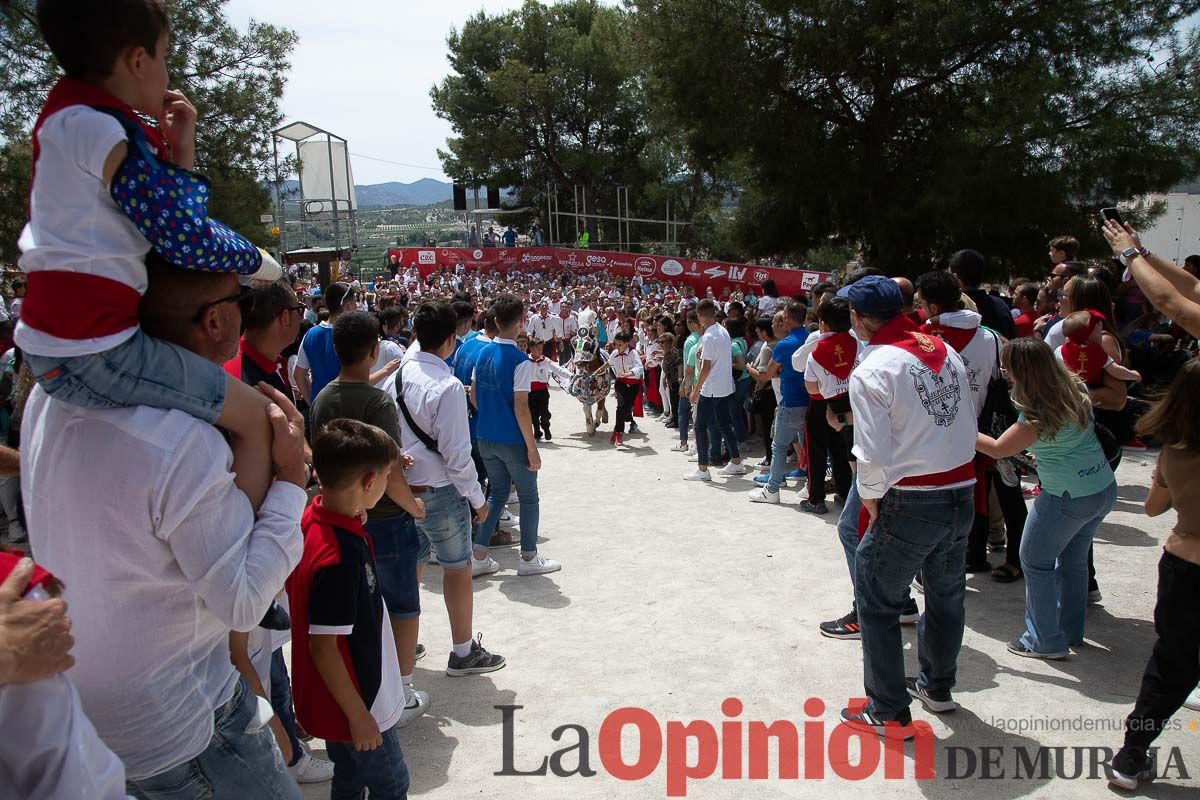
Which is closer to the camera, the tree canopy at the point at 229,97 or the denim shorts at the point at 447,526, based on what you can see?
the denim shorts at the point at 447,526

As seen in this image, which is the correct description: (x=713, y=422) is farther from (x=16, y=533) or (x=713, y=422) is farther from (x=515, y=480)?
(x=16, y=533)

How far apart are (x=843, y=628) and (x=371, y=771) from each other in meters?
3.13

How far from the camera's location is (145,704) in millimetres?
1668

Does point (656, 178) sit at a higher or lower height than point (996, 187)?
higher

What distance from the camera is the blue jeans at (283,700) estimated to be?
3.57 meters

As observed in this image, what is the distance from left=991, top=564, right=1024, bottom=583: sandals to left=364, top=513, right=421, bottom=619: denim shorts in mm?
4050

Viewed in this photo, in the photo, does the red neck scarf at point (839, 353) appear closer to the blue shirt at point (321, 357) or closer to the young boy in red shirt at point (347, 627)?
the blue shirt at point (321, 357)

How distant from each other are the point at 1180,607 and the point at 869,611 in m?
1.20

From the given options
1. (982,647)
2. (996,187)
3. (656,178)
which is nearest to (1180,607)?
(982,647)

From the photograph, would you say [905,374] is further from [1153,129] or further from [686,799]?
[1153,129]

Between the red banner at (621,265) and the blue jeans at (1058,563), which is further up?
the red banner at (621,265)

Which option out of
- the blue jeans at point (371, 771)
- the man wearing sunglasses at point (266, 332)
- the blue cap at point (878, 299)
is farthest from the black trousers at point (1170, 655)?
the man wearing sunglasses at point (266, 332)

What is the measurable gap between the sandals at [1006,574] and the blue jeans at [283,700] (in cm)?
461

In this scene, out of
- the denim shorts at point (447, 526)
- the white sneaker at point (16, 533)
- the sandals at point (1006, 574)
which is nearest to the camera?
the denim shorts at point (447, 526)
